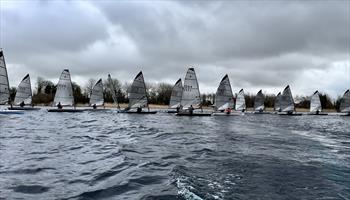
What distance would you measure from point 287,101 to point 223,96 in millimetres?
41065

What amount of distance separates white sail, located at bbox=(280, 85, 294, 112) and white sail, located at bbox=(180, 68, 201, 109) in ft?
158

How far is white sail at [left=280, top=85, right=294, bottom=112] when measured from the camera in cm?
10586

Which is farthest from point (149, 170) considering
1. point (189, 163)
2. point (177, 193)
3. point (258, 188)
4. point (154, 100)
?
point (154, 100)

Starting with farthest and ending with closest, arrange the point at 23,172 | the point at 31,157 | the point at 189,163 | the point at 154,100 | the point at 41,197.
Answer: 1. the point at 154,100
2. the point at 31,157
3. the point at 189,163
4. the point at 23,172
5. the point at 41,197

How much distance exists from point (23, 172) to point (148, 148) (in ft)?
26.8

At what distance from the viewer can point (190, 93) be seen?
67625 mm

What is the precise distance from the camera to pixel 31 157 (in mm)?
15680

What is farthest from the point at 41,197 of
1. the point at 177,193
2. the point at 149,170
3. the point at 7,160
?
the point at 7,160

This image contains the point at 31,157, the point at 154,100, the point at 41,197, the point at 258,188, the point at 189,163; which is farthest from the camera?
the point at 154,100

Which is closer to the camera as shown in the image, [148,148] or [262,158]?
[262,158]

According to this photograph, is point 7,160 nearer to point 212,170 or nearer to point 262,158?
point 212,170

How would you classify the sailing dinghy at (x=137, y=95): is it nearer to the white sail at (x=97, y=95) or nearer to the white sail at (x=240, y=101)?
the white sail at (x=97, y=95)

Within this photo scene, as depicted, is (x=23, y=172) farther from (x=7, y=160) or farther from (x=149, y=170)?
(x=149, y=170)

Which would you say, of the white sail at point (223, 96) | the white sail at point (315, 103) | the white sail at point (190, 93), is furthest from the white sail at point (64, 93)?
the white sail at point (315, 103)
